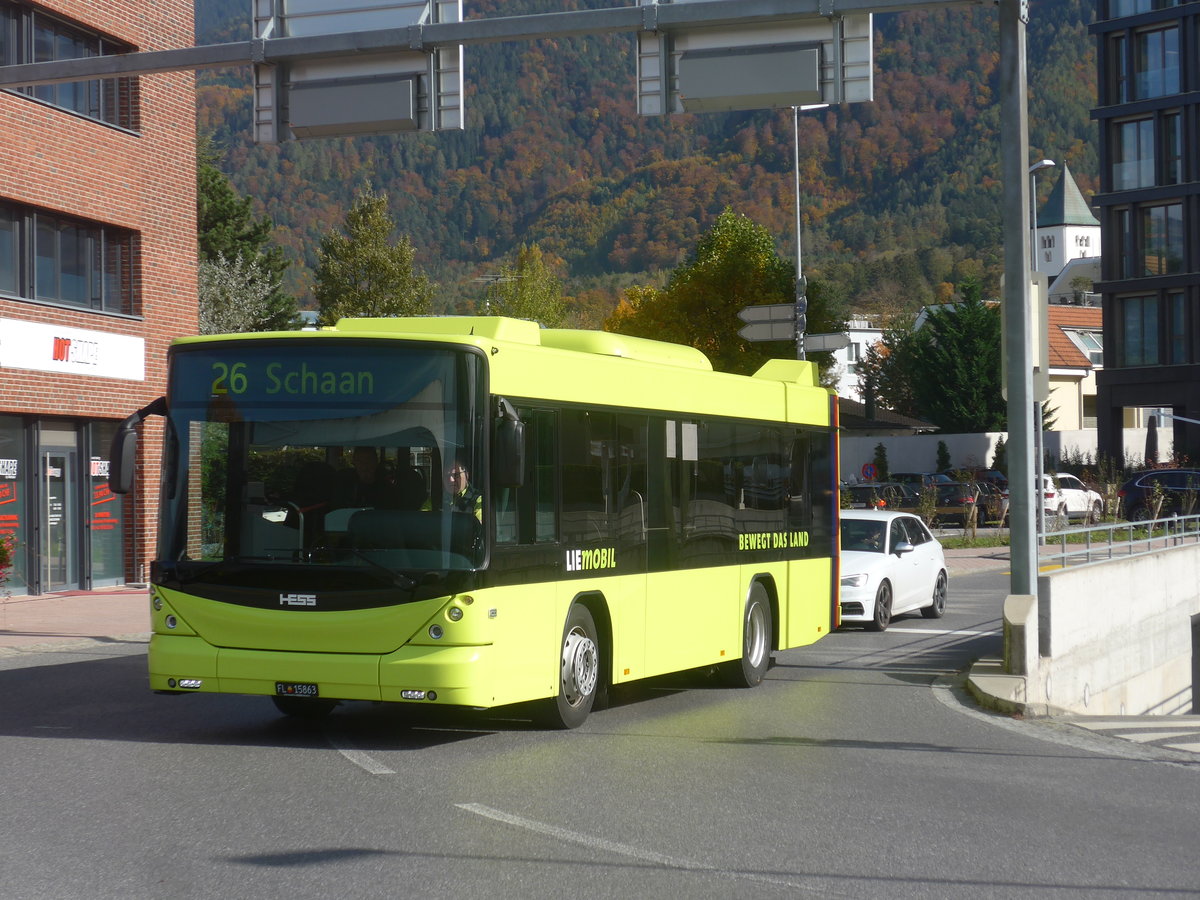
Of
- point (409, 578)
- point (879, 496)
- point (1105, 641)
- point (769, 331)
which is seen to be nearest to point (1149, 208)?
point (879, 496)

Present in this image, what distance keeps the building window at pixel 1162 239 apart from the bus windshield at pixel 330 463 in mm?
58180

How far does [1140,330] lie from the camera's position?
64438 millimetres

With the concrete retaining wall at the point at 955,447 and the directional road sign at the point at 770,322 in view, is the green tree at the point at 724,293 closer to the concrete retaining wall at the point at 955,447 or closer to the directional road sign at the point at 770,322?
the directional road sign at the point at 770,322

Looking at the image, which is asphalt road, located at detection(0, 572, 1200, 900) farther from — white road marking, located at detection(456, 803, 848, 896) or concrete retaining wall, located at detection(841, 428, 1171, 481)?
concrete retaining wall, located at detection(841, 428, 1171, 481)

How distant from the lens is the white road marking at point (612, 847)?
676cm

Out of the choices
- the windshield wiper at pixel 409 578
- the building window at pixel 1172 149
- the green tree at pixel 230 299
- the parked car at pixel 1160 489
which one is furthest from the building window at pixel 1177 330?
the windshield wiper at pixel 409 578

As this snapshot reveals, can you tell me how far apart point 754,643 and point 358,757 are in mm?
5279

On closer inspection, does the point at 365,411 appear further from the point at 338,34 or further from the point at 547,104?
the point at 547,104

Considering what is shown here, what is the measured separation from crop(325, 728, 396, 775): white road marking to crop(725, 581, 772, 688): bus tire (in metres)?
4.25

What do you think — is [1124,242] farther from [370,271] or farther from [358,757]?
[358,757]

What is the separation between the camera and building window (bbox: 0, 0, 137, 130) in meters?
25.1

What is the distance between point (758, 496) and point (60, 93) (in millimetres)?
16239

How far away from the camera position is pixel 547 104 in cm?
19338

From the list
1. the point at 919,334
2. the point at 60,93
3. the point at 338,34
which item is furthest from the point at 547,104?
the point at 338,34
